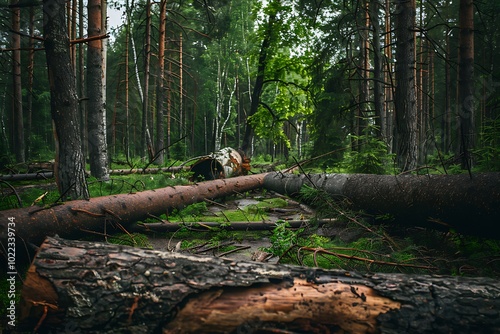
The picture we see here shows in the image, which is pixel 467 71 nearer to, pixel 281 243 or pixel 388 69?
pixel 388 69

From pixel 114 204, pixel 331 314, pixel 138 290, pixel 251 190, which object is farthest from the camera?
pixel 251 190

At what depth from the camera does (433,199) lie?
414 cm

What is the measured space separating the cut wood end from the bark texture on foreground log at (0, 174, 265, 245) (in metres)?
2.67

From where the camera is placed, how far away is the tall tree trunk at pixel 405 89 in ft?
21.3

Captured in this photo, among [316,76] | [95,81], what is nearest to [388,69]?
[95,81]

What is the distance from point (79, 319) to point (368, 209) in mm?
4437

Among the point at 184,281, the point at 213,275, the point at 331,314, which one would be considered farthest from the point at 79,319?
the point at 331,314

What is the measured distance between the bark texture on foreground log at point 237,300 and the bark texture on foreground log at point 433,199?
5.67 feet

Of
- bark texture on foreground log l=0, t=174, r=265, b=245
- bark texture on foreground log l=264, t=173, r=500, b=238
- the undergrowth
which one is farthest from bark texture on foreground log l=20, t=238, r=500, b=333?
bark texture on foreground log l=0, t=174, r=265, b=245

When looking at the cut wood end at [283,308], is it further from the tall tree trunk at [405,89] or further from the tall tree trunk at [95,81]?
the tall tree trunk at [95,81]

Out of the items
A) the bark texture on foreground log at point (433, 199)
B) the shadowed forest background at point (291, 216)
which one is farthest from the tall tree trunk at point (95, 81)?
the bark texture on foreground log at point (433, 199)

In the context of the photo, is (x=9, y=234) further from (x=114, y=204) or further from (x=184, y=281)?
(x=184, y=281)

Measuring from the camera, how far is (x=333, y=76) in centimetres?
1188

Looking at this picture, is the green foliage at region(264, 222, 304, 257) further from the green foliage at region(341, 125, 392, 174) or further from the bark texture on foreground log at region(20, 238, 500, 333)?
the green foliage at region(341, 125, 392, 174)
